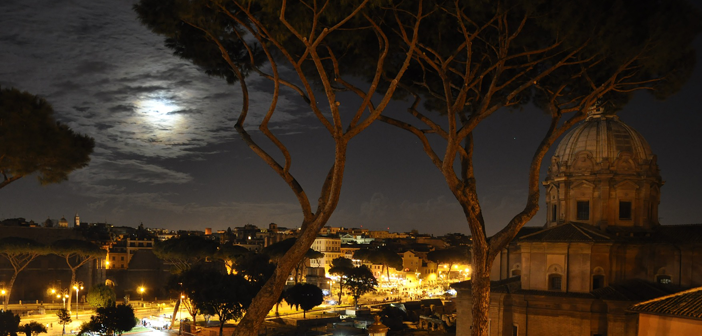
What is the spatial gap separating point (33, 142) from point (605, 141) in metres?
19.0

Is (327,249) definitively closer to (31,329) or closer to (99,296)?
(99,296)

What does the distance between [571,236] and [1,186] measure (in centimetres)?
1642

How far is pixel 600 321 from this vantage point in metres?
18.6

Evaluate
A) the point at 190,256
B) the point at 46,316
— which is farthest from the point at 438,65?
the point at 46,316

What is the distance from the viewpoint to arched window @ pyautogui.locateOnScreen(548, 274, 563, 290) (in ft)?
65.7

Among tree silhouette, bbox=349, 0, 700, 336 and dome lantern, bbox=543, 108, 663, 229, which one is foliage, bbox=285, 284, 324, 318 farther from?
tree silhouette, bbox=349, 0, 700, 336

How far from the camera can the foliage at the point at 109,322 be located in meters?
21.6

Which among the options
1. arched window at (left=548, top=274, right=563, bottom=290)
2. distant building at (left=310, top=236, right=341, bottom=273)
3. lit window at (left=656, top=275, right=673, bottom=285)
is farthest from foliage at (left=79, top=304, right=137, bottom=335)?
distant building at (left=310, top=236, right=341, bottom=273)

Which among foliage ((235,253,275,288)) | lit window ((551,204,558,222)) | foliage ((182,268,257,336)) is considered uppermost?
lit window ((551,204,558,222))

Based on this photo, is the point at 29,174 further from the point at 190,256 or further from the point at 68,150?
the point at 190,256

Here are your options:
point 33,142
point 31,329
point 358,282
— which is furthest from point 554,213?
point 358,282

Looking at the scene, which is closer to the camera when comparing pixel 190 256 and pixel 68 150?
pixel 68 150

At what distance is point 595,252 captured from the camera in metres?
19.5

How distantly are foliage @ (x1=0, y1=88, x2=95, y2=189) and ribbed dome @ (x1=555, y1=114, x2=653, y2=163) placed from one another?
17720 millimetres
